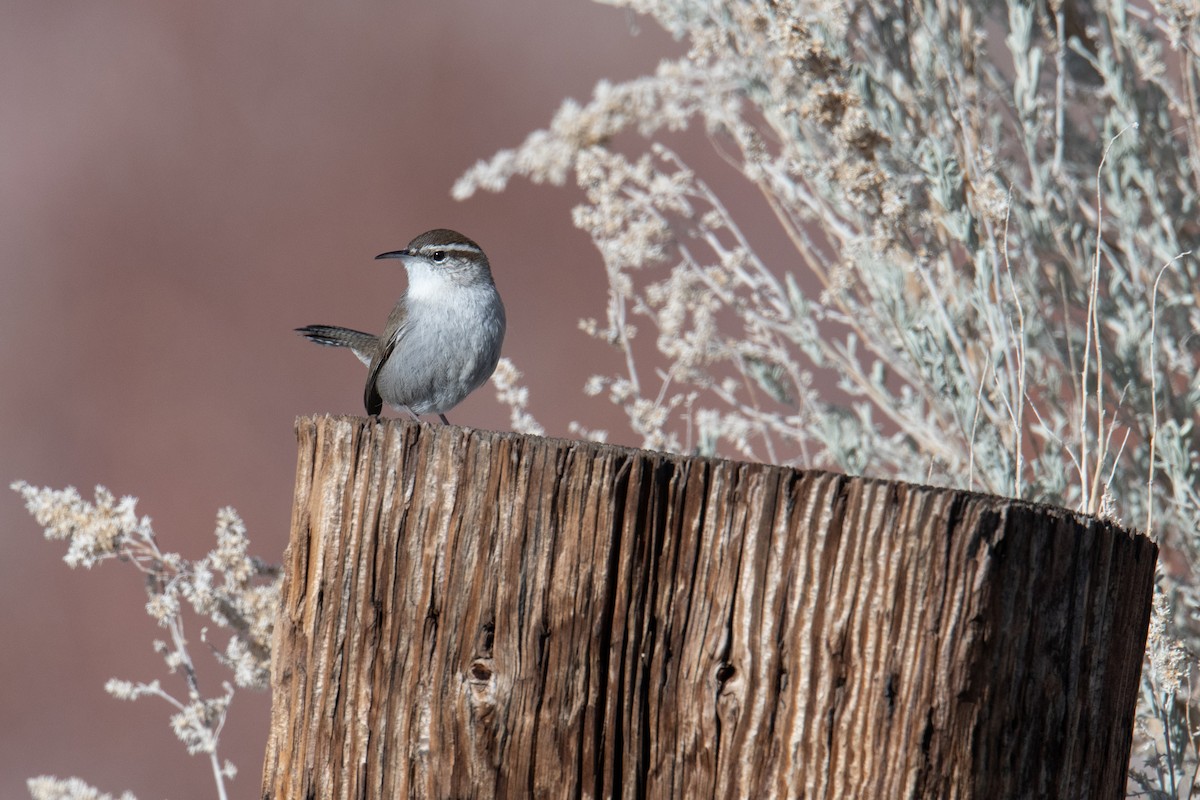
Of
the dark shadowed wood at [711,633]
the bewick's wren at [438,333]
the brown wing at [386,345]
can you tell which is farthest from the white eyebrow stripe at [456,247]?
the dark shadowed wood at [711,633]

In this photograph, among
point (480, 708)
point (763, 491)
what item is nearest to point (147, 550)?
point (480, 708)

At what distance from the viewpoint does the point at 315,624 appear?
6.51 feet

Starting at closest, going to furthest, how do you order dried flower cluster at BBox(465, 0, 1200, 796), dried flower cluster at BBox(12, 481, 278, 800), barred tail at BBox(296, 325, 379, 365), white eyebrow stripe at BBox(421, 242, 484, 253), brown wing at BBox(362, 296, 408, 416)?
dried flower cluster at BBox(12, 481, 278, 800) < dried flower cluster at BBox(465, 0, 1200, 796) < brown wing at BBox(362, 296, 408, 416) < white eyebrow stripe at BBox(421, 242, 484, 253) < barred tail at BBox(296, 325, 379, 365)

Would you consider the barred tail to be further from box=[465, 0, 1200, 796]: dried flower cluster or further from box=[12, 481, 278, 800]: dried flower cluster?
box=[12, 481, 278, 800]: dried flower cluster

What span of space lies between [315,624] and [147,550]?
163 cm

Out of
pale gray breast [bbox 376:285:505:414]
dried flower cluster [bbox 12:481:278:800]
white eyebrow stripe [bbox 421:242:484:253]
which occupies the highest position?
white eyebrow stripe [bbox 421:242:484:253]

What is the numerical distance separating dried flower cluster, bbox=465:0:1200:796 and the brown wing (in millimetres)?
621

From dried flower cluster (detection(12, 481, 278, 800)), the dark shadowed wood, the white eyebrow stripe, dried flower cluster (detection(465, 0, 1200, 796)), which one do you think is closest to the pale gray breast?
the white eyebrow stripe

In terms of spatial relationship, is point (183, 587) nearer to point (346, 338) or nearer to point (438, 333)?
point (438, 333)

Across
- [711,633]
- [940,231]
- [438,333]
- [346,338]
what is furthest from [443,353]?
[711,633]

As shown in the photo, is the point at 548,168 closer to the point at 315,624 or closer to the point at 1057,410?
the point at 1057,410

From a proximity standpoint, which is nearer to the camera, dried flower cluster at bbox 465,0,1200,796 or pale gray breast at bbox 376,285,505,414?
dried flower cluster at bbox 465,0,1200,796

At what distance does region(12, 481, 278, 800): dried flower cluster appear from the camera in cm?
323

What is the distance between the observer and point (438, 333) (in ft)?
12.2
